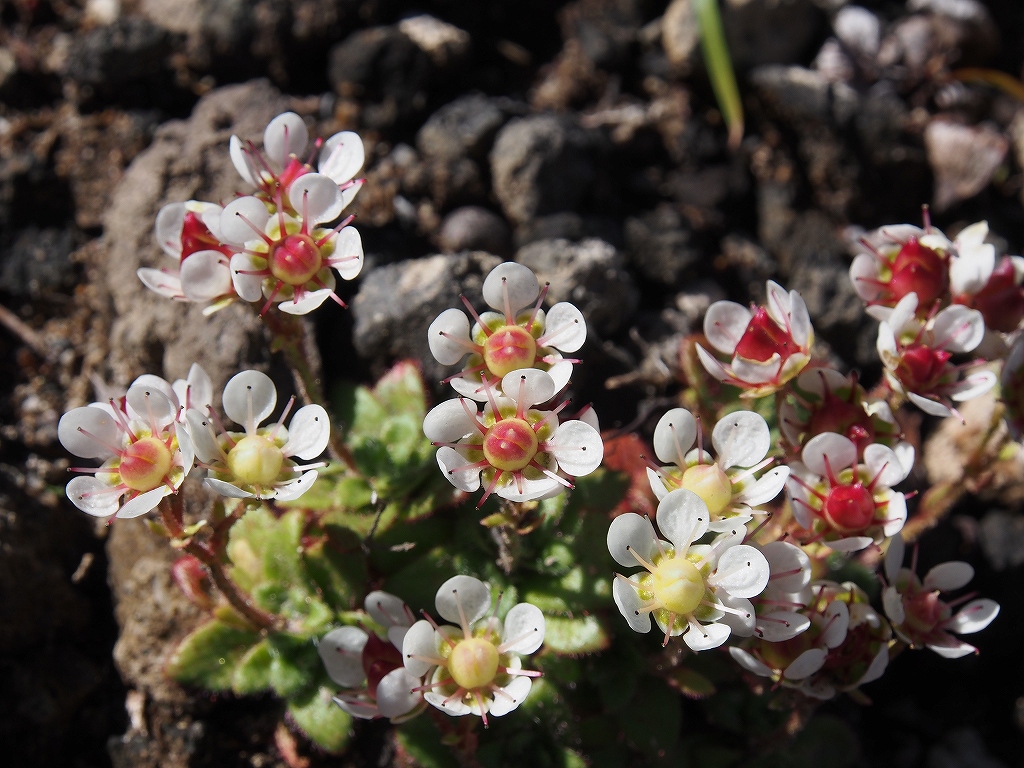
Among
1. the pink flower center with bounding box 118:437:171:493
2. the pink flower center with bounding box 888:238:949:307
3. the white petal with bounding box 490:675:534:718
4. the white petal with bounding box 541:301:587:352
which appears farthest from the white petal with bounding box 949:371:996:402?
the pink flower center with bounding box 118:437:171:493

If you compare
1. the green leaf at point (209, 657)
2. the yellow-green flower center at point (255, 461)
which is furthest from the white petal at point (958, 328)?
the green leaf at point (209, 657)

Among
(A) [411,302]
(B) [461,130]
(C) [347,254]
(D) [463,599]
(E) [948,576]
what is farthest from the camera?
(B) [461,130]

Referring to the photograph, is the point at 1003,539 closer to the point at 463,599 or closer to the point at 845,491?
the point at 845,491

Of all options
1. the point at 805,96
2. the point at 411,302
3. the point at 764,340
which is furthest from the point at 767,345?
the point at 805,96

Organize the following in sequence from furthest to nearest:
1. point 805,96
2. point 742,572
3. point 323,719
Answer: point 805,96
point 323,719
point 742,572

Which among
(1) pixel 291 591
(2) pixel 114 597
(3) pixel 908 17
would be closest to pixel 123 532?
(2) pixel 114 597

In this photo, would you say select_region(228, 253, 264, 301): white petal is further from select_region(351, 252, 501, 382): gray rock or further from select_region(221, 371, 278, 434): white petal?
select_region(351, 252, 501, 382): gray rock
